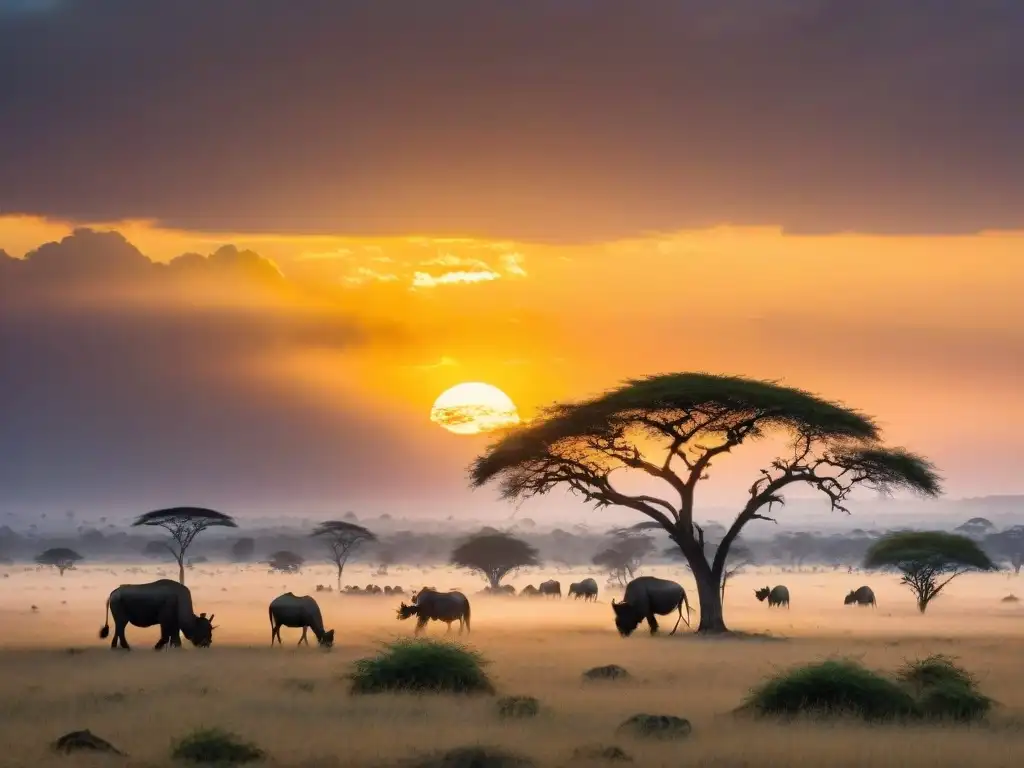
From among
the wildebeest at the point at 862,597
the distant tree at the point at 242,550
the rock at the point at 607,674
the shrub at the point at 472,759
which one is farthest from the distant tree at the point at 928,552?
the distant tree at the point at 242,550

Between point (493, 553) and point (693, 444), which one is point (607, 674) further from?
point (493, 553)

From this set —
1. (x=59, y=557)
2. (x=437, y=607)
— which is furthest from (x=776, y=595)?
(x=59, y=557)

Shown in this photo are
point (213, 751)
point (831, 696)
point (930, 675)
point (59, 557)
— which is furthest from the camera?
point (59, 557)

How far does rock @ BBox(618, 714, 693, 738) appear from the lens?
75.2 ft

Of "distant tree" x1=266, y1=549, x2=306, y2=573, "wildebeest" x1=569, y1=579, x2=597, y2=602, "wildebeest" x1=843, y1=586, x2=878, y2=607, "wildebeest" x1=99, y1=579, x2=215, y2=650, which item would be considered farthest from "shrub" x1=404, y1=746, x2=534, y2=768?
"distant tree" x1=266, y1=549, x2=306, y2=573

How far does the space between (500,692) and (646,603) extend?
2098cm

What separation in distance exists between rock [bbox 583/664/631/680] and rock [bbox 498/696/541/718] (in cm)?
682

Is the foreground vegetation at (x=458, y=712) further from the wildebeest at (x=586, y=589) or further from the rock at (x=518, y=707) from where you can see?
the wildebeest at (x=586, y=589)

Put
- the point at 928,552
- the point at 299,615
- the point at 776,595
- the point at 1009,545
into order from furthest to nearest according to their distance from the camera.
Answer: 1. the point at 1009,545
2. the point at 776,595
3. the point at 928,552
4. the point at 299,615

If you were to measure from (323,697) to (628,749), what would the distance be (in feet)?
29.0

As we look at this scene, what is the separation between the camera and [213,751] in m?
20.1

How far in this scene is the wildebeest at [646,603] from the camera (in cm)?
5016

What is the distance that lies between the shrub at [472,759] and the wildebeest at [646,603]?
3003cm

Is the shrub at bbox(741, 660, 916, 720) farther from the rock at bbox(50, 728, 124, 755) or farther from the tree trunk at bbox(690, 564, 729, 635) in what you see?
the tree trunk at bbox(690, 564, 729, 635)
